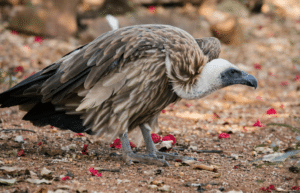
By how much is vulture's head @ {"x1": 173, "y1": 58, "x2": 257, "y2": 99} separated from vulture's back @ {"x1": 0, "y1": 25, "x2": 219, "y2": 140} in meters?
0.09

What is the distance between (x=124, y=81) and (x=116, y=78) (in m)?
0.07

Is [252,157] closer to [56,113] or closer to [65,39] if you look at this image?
[56,113]

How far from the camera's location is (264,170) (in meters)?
3.33

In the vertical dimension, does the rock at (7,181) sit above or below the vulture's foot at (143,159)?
above

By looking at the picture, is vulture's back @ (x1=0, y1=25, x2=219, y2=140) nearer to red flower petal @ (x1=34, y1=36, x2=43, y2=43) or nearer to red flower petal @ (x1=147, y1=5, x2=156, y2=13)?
red flower petal @ (x1=34, y1=36, x2=43, y2=43)

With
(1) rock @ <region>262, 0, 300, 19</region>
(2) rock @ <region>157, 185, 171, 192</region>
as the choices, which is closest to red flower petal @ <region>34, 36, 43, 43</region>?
(2) rock @ <region>157, 185, 171, 192</region>

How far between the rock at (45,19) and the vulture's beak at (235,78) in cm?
613

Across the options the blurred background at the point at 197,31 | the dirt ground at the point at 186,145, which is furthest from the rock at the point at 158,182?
the blurred background at the point at 197,31

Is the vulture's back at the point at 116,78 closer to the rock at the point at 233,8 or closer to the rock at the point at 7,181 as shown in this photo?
the rock at the point at 7,181

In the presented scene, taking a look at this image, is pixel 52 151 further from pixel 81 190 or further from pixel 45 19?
A: pixel 45 19

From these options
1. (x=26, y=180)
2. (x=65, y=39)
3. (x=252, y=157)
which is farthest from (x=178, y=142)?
(x=65, y=39)

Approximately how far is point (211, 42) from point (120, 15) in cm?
698

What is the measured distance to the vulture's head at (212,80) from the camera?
320 centimetres

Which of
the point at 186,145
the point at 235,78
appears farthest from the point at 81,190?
the point at 186,145
